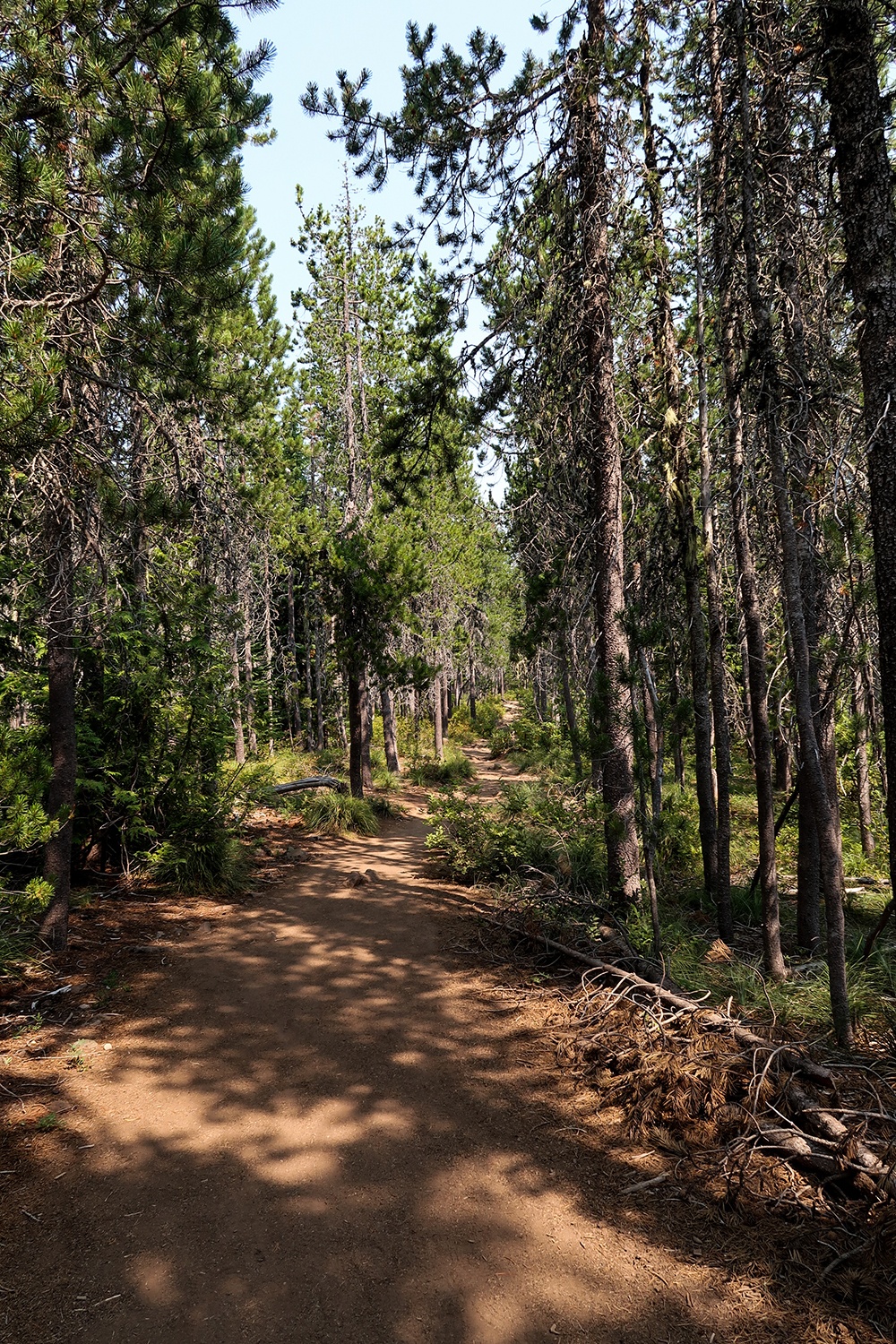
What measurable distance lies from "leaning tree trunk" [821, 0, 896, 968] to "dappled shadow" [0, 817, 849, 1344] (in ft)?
7.27

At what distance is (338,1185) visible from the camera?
3105 mm

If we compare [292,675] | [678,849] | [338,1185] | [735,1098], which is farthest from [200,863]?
[292,675]

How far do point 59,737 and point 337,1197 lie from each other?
3.86 meters

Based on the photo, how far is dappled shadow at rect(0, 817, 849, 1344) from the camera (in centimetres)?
242

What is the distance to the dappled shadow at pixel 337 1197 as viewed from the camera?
7.94 feet

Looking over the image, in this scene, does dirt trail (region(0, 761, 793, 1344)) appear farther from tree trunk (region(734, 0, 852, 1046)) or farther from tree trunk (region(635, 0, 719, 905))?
tree trunk (region(635, 0, 719, 905))

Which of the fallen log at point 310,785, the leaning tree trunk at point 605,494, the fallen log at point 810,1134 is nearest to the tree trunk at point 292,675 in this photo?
the fallen log at point 310,785

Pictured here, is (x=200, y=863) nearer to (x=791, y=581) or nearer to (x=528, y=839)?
(x=528, y=839)

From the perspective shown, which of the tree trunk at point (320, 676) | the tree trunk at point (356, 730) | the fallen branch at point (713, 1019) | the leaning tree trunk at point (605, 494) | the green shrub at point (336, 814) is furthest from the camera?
the tree trunk at point (320, 676)

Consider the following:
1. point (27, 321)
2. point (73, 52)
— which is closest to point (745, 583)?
point (27, 321)

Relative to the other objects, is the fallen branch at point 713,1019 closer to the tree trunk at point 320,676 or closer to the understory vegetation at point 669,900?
the understory vegetation at point 669,900

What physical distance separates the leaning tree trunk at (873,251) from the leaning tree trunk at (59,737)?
5310 millimetres

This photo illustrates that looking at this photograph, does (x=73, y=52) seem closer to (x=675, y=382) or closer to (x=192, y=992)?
(x=675, y=382)

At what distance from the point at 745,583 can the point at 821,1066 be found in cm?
376
